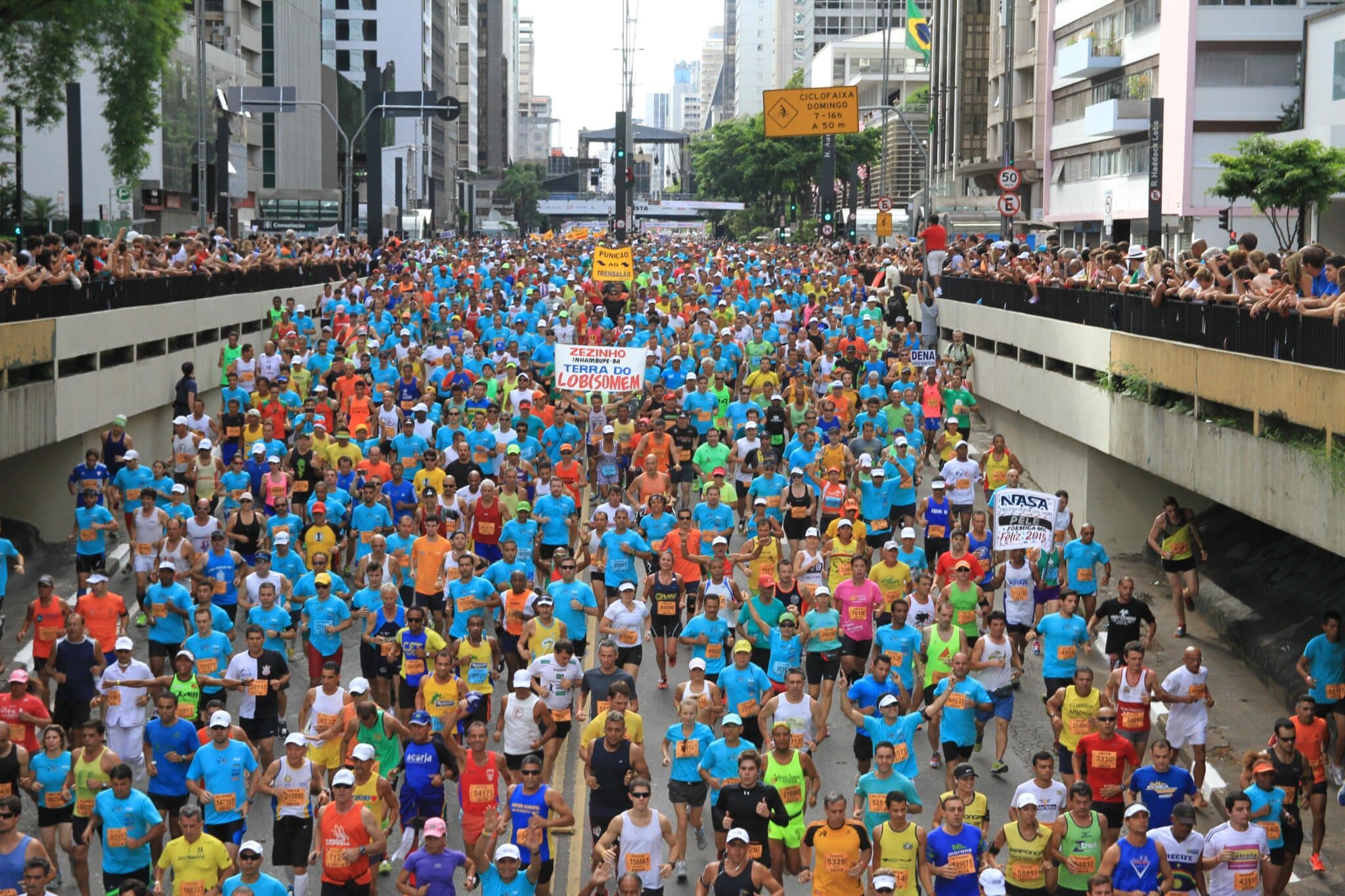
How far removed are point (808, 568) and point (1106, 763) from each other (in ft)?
13.4

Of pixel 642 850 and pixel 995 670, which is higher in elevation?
pixel 995 670

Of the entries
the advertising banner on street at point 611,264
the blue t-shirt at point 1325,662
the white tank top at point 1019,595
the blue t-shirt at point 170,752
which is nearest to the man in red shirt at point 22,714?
the blue t-shirt at point 170,752

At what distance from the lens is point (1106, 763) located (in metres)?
12.0

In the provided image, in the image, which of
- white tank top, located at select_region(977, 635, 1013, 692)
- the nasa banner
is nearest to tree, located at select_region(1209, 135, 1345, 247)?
the nasa banner

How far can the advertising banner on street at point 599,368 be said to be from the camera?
23062mm

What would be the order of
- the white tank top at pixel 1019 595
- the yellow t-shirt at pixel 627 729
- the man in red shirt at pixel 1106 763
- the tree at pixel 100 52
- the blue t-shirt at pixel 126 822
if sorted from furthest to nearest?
the tree at pixel 100 52, the white tank top at pixel 1019 595, the man in red shirt at pixel 1106 763, the yellow t-shirt at pixel 627 729, the blue t-shirt at pixel 126 822

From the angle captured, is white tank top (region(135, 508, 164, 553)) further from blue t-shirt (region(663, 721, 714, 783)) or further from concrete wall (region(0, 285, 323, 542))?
blue t-shirt (region(663, 721, 714, 783))

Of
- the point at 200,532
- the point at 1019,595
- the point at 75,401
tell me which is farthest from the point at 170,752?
the point at 75,401

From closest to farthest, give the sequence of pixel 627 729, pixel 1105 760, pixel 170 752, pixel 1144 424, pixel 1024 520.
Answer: pixel 627 729
pixel 170 752
pixel 1105 760
pixel 1024 520
pixel 1144 424

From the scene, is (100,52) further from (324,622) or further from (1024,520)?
(1024,520)

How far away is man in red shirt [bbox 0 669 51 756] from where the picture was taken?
12070mm

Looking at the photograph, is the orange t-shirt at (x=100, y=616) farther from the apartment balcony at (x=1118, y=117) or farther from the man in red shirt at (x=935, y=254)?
the apartment balcony at (x=1118, y=117)

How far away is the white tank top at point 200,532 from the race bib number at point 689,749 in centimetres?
654

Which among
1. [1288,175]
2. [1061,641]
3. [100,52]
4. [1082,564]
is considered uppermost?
[100,52]
